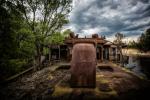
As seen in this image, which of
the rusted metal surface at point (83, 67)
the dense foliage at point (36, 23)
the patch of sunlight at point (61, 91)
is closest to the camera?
the patch of sunlight at point (61, 91)

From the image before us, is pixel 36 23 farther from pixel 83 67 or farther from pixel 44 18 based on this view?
pixel 83 67

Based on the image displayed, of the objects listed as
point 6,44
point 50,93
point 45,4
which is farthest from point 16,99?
point 45,4

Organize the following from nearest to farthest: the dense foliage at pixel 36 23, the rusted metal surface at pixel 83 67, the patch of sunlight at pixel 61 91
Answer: the patch of sunlight at pixel 61 91, the rusted metal surface at pixel 83 67, the dense foliage at pixel 36 23

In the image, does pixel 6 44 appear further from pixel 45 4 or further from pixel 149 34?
pixel 149 34

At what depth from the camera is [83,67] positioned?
29.2 ft

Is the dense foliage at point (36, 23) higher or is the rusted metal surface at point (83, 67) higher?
the dense foliage at point (36, 23)

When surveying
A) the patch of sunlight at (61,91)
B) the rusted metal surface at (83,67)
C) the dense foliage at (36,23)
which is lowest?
the patch of sunlight at (61,91)

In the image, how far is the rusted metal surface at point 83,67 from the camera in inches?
349

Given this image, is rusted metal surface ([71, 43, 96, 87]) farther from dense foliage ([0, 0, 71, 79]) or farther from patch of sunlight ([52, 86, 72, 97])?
dense foliage ([0, 0, 71, 79])

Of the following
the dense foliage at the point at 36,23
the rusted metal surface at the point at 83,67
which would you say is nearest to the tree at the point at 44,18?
the dense foliage at the point at 36,23

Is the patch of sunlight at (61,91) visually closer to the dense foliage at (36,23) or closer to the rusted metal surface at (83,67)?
the rusted metal surface at (83,67)

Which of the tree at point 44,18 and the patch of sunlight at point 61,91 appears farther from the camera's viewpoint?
the tree at point 44,18

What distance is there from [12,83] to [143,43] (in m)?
64.8

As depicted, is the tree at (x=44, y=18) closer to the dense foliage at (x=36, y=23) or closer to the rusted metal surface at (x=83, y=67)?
the dense foliage at (x=36, y=23)
